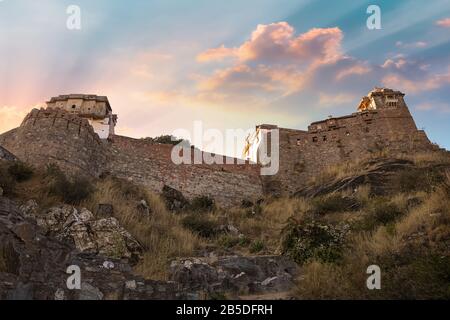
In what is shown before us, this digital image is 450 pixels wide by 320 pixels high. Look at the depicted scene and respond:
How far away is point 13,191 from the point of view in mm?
10672

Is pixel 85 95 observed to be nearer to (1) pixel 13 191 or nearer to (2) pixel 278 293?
(1) pixel 13 191

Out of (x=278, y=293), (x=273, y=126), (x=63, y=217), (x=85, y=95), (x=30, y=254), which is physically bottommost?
(x=278, y=293)

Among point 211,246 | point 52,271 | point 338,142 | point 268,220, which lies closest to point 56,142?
point 211,246

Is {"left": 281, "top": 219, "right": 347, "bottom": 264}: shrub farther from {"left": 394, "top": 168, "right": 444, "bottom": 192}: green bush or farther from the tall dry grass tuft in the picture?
{"left": 394, "top": 168, "right": 444, "bottom": 192}: green bush

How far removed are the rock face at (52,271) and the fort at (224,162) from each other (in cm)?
688

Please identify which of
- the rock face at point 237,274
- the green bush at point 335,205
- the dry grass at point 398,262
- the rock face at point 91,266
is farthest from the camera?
the green bush at point 335,205

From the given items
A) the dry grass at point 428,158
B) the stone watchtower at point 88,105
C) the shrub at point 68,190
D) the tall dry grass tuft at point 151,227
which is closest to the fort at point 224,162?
the dry grass at point 428,158

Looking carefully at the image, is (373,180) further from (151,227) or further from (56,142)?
(56,142)

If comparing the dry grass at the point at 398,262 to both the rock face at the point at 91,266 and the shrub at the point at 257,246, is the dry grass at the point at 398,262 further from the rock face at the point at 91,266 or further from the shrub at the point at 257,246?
the shrub at the point at 257,246

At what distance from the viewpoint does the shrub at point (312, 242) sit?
9330 millimetres

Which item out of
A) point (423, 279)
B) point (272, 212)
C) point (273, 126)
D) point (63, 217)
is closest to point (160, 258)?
point (63, 217)

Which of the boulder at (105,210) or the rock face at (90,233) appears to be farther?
the boulder at (105,210)

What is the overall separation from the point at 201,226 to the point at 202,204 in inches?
172

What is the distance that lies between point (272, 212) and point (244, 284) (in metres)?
7.90
